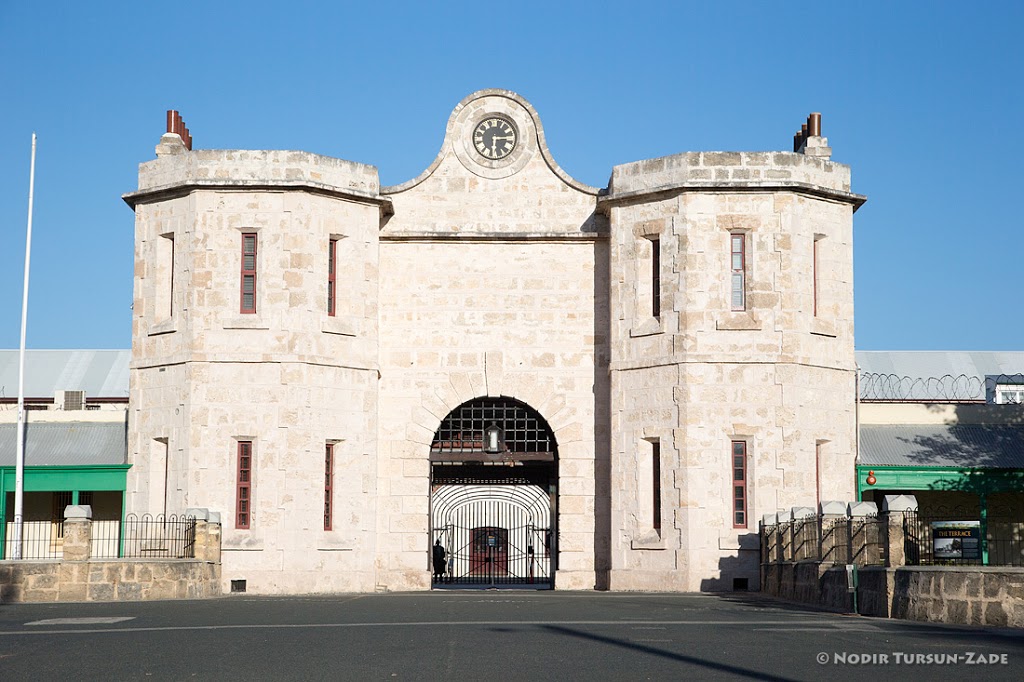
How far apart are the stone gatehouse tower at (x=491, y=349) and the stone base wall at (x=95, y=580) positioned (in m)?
2.22

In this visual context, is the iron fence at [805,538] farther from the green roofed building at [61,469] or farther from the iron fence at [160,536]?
the green roofed building at [61,469]

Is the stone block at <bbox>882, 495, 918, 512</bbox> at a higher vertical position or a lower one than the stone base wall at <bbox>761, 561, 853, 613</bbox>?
higher

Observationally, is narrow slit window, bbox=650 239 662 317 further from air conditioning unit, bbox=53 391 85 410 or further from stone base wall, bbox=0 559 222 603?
air conditioning unit, bbox=53 391 85 410

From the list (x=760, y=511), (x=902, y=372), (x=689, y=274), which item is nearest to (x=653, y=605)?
(x=760, y=511)

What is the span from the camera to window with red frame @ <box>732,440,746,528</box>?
90.3 ft

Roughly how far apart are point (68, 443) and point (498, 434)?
9158 millimetres

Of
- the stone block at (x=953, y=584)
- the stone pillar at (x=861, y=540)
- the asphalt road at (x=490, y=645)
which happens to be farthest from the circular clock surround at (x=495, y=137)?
the stone block at (x=953, y=584)

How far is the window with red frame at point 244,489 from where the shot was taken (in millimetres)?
27422

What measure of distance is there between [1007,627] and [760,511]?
1081 centimetres

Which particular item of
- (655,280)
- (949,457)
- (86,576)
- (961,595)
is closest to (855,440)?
(949,457)

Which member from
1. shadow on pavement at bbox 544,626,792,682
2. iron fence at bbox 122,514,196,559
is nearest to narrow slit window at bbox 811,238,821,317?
iron fence at bbox 122,514,196,559

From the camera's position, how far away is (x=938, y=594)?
17594 millimetres

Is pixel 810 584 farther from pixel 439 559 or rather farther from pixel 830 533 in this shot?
pixel 439 559

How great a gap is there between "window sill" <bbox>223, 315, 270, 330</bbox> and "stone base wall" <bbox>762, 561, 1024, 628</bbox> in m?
12.1
